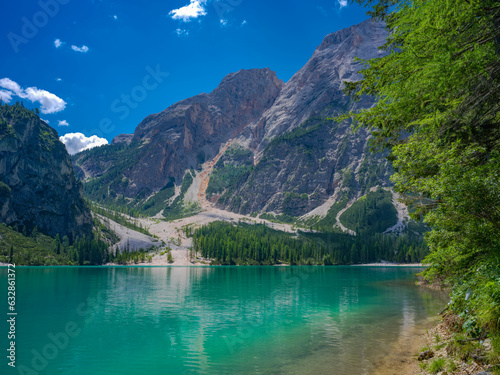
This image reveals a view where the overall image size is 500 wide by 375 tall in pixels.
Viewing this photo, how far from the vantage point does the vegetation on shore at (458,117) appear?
1031 centimetres

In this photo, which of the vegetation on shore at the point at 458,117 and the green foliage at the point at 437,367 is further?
the green foliage at the point at 437,367

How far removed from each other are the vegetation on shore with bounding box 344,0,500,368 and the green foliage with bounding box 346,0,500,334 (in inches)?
1.3

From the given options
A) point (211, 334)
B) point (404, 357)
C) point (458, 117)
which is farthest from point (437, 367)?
point (211, 334)

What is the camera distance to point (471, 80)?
11.1m

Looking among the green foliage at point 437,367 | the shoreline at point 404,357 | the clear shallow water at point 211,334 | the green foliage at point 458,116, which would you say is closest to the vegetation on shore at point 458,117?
the green foliage at point 458,116

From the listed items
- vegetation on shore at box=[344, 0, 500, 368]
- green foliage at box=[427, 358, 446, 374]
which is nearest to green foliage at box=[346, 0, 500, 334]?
vegetation on shore at box=[344, 0, 500, 368]

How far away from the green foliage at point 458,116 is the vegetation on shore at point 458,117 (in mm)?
32

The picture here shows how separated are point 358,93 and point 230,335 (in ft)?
80.2

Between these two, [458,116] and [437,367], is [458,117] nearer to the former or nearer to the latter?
[458,116]

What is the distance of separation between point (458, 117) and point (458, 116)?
4 centimetres

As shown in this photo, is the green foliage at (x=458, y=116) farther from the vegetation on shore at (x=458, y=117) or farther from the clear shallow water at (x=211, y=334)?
the clear shallow water at (x=211, y=334)

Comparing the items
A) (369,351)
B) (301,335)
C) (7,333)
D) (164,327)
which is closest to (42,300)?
(7,333)

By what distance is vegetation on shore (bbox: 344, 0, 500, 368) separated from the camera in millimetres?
10312

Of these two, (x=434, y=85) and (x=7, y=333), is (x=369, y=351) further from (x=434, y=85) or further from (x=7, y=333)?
(x=7, y=333)
